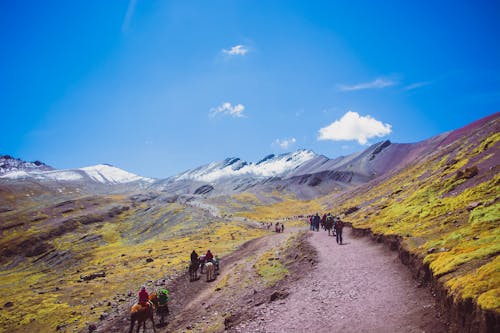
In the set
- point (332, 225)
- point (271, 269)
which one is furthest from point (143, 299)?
point (332, 225)

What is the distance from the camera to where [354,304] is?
1517 centimetres

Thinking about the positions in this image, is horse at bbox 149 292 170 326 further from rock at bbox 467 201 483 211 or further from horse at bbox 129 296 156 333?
rock at bbox 467 201 483 211

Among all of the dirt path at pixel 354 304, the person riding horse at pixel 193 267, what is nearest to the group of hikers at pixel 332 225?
the dirt path at pixel 354 304

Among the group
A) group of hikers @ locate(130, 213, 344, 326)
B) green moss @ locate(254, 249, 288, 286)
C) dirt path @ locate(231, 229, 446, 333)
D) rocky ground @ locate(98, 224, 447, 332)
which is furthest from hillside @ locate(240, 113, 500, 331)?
green moss @ locate(254, 249, 288, 286)

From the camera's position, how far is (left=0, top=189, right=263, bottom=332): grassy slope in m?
30.9

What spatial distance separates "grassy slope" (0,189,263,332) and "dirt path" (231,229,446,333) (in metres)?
19.1

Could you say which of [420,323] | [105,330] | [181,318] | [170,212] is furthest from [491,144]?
[170,212]

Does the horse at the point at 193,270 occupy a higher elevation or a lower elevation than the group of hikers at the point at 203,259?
lower

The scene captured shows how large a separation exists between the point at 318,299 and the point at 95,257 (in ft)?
226

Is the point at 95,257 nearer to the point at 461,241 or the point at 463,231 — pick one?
the point at 463,231

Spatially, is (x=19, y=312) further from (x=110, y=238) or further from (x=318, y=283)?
(x=110, y=238)

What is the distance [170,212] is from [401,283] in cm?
9432

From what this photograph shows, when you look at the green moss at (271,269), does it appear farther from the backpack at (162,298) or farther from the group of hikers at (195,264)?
the backpack at (162,298)

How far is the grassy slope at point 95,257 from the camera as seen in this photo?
30.9m
